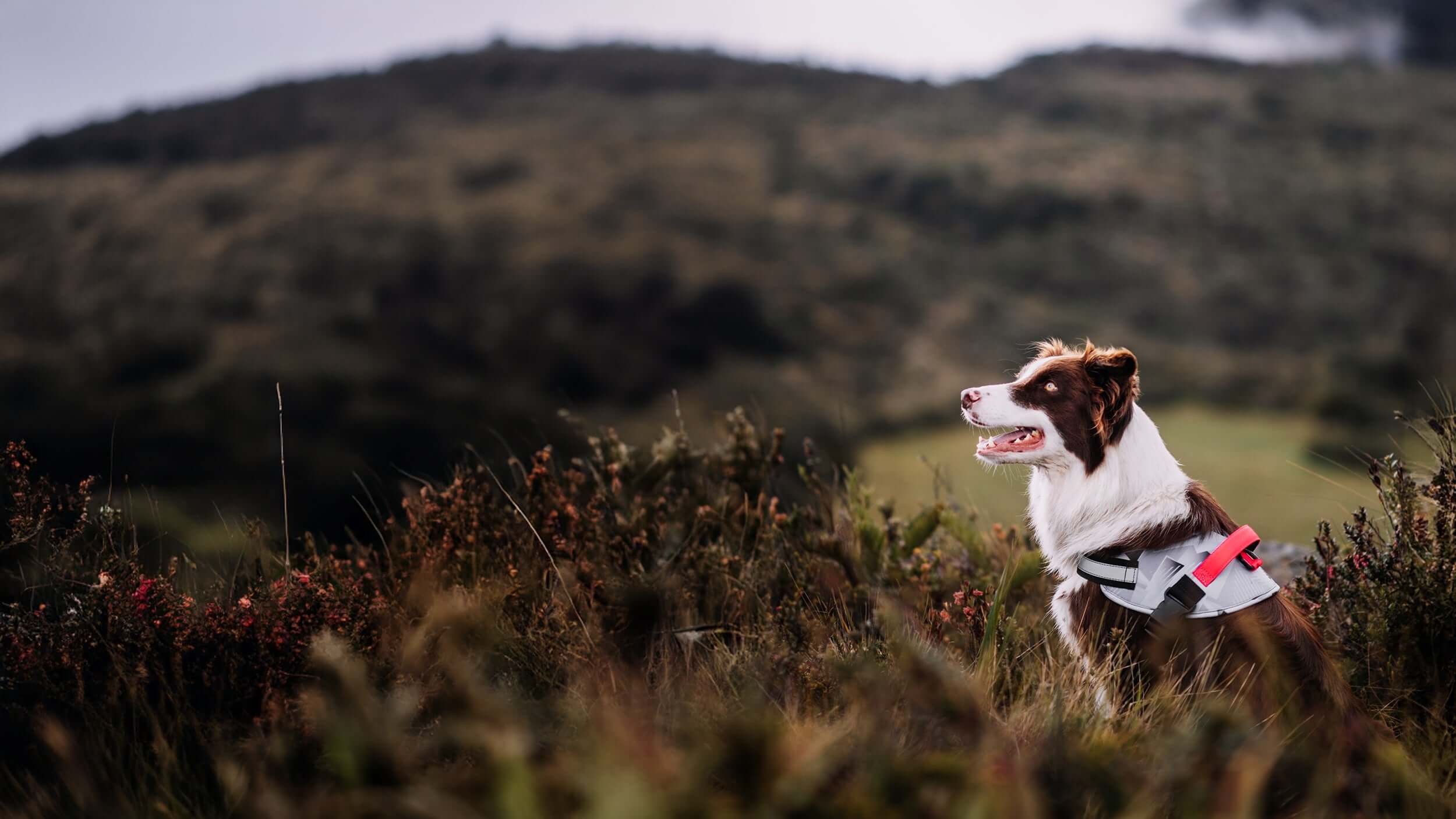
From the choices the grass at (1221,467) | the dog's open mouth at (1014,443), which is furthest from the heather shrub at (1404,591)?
the dog's open mouth at (1014,443)

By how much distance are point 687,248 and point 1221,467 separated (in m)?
27.8

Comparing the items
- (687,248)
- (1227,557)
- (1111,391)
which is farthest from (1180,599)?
(687,248)

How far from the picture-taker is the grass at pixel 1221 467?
5660 mm

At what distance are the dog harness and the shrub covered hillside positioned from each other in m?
0.32

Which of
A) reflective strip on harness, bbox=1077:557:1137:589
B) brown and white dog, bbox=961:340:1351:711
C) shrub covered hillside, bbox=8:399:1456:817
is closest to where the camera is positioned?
shrub covered hillside, bbox=8:399:1456:817

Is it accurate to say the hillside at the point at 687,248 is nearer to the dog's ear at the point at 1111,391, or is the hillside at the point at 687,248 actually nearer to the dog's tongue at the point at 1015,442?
the dog's tongue at the point at 1015,442

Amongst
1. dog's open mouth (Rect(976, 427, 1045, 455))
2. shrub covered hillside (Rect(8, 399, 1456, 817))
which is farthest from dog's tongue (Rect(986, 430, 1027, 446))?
shrub covered hillside (Rect(8, 399, 1456, 817))

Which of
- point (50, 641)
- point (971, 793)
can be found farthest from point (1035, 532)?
point (50, 641)

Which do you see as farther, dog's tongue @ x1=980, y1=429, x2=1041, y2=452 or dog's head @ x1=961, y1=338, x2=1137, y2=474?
dog's tongue @ x1=980, y1=429, x2=1041, y2=452

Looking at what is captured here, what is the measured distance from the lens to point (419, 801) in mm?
1707

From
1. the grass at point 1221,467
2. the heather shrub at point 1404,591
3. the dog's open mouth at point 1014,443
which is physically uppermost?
the dog's open mouth at point 1014,443

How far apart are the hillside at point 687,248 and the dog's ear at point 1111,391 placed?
1815mm

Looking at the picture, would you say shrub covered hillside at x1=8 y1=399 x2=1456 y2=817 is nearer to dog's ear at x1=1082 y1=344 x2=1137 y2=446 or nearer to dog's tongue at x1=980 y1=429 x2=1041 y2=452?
dog's tongue at x1=980 y1=429 x2=1041 y2=452

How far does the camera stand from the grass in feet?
18.6
